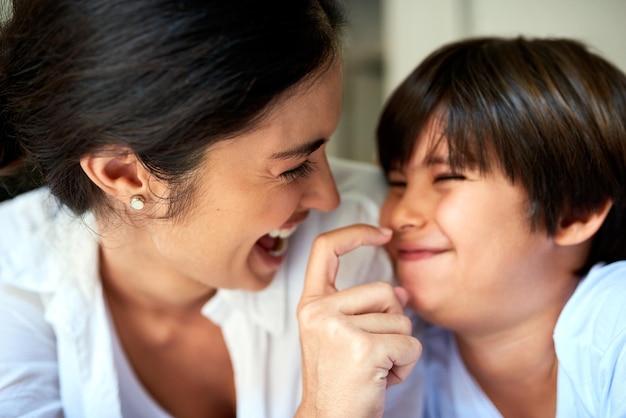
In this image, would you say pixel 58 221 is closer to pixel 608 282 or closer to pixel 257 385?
pixel 257 385

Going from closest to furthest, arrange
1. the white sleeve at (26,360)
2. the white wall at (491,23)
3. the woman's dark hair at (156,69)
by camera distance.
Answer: the woman's dark hair at (156,69) → the white sleeve at (26,360) → the white wall at (491,23)

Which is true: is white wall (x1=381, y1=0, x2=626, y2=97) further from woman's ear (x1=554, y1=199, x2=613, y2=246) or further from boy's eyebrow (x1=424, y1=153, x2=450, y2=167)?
boy's eyebrow (x1=424, y1=153, x2=450, y2=167)

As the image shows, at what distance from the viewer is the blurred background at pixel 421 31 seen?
4.89 ft

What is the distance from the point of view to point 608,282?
102cm

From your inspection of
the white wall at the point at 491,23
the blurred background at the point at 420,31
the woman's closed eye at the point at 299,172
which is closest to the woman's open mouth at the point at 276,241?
the woman's closed eye at the point at 299,172

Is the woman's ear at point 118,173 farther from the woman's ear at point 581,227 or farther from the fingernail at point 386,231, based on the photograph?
the woman's ear at point 581,227

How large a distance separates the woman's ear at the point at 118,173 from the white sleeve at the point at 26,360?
31cm

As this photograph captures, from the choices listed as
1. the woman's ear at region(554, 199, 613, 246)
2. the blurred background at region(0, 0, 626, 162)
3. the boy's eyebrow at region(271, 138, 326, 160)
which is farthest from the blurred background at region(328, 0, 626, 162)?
the woman's ear at region(554, 199, 613, 246)

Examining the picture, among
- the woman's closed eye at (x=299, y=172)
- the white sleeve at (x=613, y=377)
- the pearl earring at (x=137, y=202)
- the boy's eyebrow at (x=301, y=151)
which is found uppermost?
the boy's eyebrow at (x=301, y=151)

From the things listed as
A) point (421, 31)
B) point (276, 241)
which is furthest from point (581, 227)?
point (421, 31)

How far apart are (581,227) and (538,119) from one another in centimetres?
20

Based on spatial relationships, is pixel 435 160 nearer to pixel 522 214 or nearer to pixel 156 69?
pixel 522 214

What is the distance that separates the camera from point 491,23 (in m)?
1.71

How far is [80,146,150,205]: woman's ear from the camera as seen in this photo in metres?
0.83
